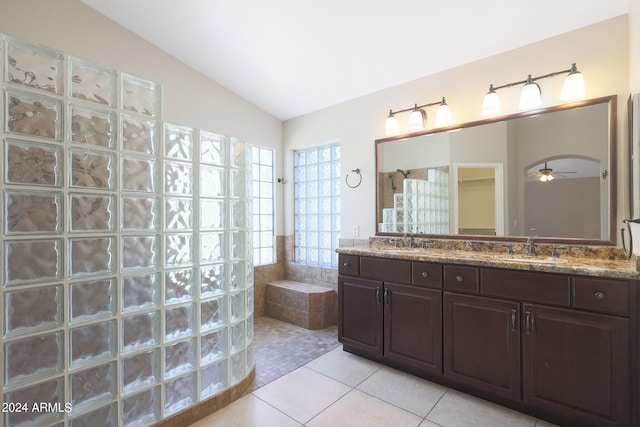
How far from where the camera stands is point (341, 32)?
2.38 m

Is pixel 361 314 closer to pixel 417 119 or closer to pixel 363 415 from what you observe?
pixel 363 415

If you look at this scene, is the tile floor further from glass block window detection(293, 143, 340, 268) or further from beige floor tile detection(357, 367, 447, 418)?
glass block window detection(293, 143, 340, 268)

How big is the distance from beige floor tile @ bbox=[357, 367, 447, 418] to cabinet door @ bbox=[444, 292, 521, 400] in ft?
0.61

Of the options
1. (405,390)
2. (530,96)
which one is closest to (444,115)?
(530,96)

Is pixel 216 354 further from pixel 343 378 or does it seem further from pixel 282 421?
pixel 343 378

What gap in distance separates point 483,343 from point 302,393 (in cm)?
128

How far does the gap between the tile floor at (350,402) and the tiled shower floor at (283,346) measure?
0.05ft

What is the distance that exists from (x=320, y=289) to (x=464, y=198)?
6.11 feet

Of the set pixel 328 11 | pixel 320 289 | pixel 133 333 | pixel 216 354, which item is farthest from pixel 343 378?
pixel 328 11

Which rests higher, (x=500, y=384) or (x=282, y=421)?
(x=500, y=384)

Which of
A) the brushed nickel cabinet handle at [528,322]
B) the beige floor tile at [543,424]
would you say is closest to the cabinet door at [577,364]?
the brushed nickel cabinet handle at [528,322]

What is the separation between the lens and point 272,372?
7.85 feet

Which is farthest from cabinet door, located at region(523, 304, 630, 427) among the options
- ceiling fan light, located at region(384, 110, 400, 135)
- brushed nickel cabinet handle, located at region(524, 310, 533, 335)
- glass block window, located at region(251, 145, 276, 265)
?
glass block window, located at region(251, 145, 276, 265)

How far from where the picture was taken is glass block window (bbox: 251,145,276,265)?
3848 millimetres
